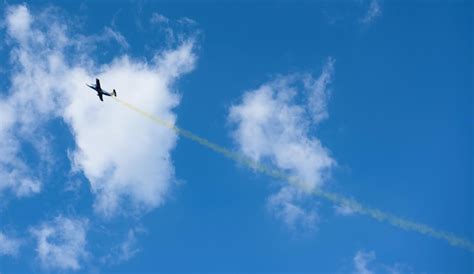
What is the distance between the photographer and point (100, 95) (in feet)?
532
